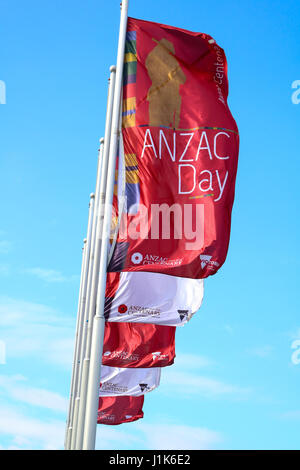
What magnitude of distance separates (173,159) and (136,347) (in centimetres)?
1084

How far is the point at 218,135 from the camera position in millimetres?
13789

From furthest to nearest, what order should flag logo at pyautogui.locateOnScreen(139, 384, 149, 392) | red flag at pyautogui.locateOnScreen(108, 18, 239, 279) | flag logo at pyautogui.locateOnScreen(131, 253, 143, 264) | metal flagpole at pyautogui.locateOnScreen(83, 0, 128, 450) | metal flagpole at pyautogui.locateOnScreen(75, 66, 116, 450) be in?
flag logo at pyautogui.locateOnScreen(139, 384, 149, 392) < metal flagpole at pyautogui.locateOnScreen(75, 66, 116, 450) < red flag at pyautogui.locateOnScreen(108, 18, 239, 279) < flag logo at pyautogui.locateOnScreen(131, 253, 143, 264) < metal flagpole at pyautogui.locateOnScreen(83, 0, 128, 450)

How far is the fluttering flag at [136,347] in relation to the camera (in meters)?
22.4

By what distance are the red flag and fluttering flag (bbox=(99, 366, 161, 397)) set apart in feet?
47.4

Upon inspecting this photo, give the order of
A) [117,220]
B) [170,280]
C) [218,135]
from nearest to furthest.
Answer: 1. [117,220]
2. [218,135]
3. [170,280]

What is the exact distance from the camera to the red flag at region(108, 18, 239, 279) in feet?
41.4

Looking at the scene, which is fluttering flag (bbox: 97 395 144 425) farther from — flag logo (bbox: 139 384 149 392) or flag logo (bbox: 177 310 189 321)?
flag logo (bbox: 177 310 189 321)

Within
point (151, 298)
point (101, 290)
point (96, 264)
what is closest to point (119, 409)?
point (151, 298)

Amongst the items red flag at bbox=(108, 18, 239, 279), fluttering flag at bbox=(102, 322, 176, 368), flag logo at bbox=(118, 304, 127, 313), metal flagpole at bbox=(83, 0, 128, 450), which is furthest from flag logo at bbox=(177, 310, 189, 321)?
fluttering flag at bbox=(102, 322, 176, 368)

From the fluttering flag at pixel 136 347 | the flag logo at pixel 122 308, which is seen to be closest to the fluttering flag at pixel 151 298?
the flag logo at pixel 122 308

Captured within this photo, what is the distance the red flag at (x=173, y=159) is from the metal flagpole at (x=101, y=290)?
8.4 inches
